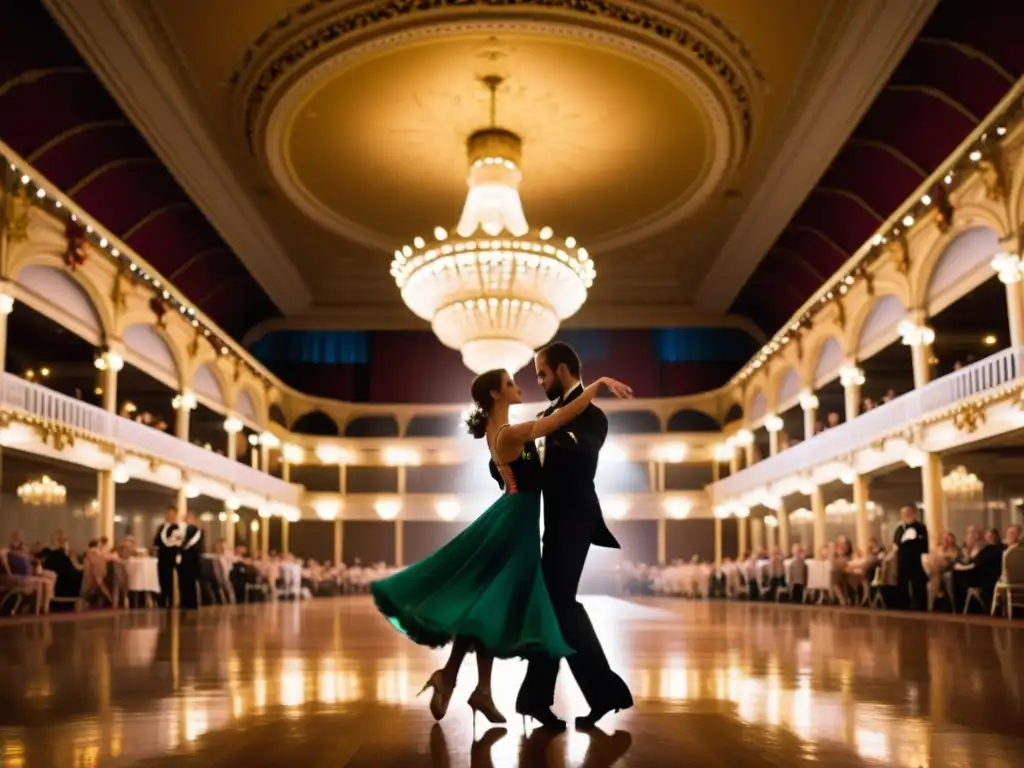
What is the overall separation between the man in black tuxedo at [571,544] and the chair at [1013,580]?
10.1 metres

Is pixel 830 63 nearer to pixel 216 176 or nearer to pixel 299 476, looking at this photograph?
pixel 216 176

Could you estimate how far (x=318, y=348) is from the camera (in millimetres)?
33500

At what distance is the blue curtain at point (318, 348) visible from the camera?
33188 mm

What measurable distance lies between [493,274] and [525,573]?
12.9m

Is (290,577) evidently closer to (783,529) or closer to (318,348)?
(318,348)

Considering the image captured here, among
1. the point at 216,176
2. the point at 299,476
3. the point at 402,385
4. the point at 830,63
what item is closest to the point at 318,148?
the point at 216,176

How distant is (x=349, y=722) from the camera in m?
3.90

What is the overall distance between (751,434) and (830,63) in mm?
14458

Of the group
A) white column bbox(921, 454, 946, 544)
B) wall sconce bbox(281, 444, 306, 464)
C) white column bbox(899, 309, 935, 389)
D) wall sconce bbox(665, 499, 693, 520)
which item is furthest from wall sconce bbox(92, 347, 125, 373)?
wall sconce bbox(665, 499, 693, 520)

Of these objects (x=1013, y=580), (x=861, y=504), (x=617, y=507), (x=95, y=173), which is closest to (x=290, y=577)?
(x=617, y=507)

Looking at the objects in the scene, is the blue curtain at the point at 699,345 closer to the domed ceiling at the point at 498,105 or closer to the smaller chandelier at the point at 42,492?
the domed ceiling at the point at 498,105

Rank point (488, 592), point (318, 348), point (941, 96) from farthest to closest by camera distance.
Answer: point (318, 348)
point (941, 96)
point (488, 592)

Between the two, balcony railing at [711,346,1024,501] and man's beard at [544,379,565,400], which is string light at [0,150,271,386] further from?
balcony railing at [711,346,1024,501]

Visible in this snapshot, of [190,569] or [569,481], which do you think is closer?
[569,481]
